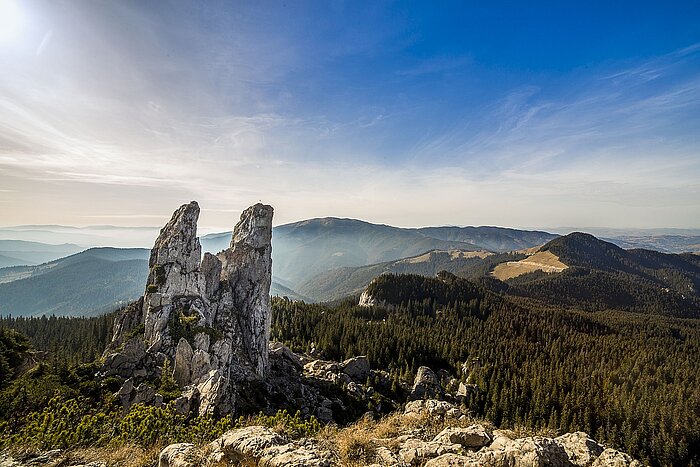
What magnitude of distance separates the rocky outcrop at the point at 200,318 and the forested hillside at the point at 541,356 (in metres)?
35.7

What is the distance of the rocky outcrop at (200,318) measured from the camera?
44094mm

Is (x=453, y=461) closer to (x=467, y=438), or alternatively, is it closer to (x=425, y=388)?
(x=467, y=438)

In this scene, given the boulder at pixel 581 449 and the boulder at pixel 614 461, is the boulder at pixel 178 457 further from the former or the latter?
the boulder at pixel 614 461

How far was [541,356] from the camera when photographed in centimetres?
10738

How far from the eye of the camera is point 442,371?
9762 centimetres

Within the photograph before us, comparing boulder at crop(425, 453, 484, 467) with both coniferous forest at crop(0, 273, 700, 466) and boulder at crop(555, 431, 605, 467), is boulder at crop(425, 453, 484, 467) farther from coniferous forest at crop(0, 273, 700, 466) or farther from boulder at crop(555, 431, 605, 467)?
coniferous forest at crop(0, 273, 700, 466)

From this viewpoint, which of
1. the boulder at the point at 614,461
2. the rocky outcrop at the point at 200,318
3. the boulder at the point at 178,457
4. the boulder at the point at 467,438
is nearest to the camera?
the boulder at the point at 178,457

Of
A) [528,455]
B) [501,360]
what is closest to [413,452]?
[528,455]

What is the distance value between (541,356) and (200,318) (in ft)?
348

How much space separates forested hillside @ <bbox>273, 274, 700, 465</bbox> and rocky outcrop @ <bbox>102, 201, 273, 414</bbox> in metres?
35.7

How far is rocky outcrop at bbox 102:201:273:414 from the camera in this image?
44.1 metres

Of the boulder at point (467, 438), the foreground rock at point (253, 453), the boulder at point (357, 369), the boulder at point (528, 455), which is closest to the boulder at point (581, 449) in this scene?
the boulder at point (528, 455)

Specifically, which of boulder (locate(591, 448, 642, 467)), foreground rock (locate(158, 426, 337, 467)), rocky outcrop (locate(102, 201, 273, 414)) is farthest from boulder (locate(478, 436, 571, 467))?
rocky outcrop (locate(102, 201, 273, 414))

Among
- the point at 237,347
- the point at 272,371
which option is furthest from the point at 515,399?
the point at 237,347
